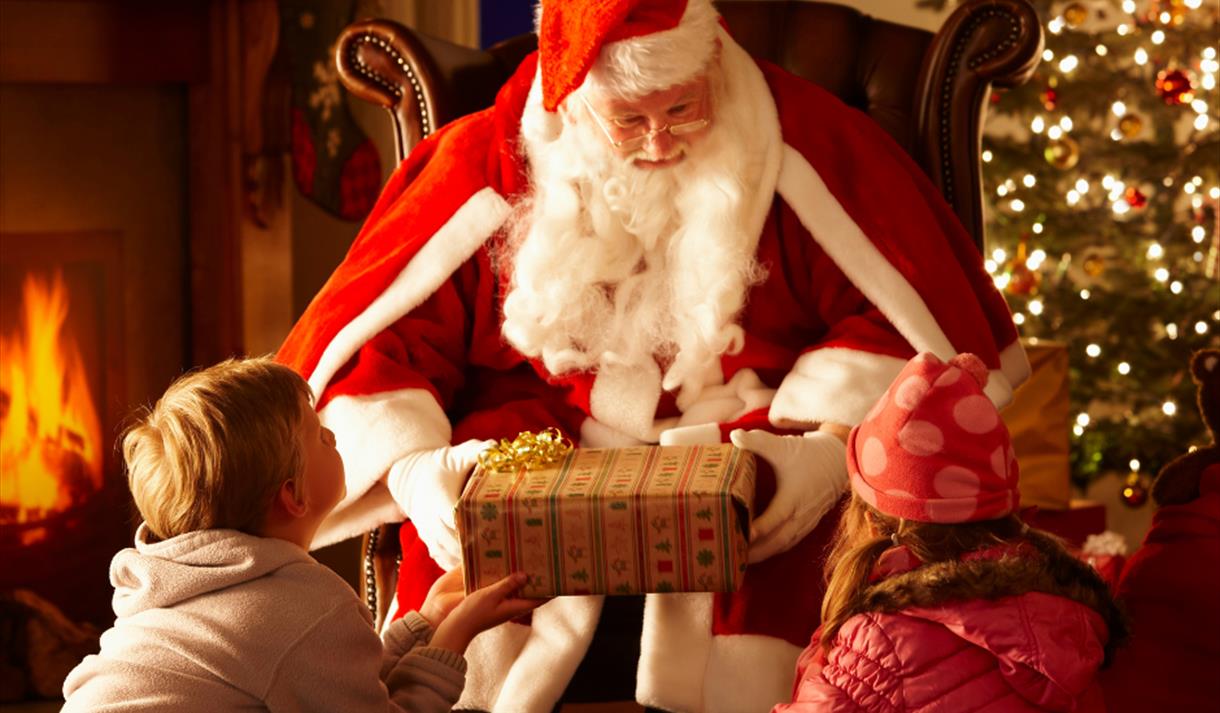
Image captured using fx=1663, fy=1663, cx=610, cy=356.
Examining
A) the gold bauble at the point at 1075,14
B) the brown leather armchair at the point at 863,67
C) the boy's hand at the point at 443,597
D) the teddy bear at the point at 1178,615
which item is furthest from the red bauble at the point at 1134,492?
the boy's hand at the point at 443,597

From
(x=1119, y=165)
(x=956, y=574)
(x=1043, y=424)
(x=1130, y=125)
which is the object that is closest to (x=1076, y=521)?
(x=1043, y=424)

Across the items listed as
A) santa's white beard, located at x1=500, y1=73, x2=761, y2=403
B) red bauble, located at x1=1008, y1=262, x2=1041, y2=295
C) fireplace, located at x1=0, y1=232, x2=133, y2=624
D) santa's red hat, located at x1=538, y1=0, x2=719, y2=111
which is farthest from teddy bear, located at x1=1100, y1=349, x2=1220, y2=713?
red bauble, located at x1=1008, y1=262, x2=1041, y2=295

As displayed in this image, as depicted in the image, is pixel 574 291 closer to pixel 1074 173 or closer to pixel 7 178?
pixel 7 178

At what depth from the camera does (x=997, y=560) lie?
195 cm

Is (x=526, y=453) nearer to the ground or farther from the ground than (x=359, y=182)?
farther from the ground

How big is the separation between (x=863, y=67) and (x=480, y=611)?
60.7 inches

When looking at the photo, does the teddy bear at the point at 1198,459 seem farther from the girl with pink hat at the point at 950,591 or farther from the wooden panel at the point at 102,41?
the wooden panel at the point at 102,41

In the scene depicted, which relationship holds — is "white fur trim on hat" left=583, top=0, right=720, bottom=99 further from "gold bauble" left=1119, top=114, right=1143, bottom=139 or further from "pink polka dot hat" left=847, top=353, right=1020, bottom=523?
"gold bauble" left=1119, top=114, right=1143, bottom=139

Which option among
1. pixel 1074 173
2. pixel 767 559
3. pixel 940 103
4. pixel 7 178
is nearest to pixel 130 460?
pixel 767 559

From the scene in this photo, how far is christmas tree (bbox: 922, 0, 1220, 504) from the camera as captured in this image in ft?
16.5

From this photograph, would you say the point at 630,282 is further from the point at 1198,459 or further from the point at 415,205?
Result: the point at 1198,459

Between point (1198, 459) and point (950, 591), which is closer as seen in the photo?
point (950, 591)

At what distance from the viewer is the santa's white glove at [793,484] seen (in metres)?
2.45

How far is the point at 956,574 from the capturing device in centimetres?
193
